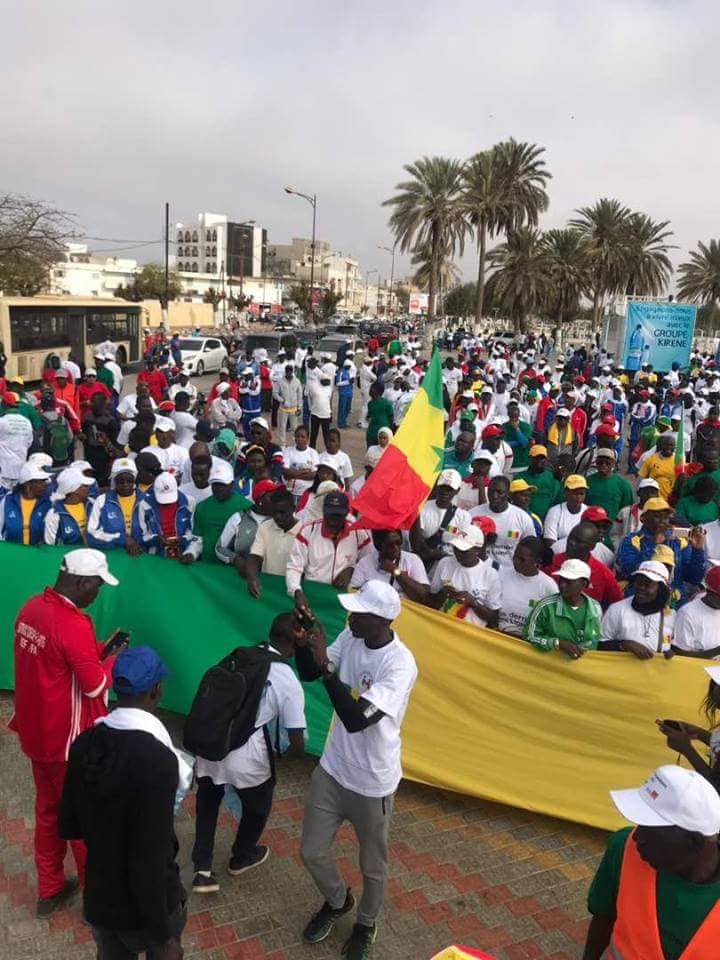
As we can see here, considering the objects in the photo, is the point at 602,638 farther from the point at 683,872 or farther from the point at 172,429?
the point at 172,429

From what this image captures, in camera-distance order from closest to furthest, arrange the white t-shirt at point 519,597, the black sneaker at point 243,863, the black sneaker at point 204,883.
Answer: the black sneaker at point 204,883 < the black sneaker at point 243,863 < the white t-shirt at point 519,597

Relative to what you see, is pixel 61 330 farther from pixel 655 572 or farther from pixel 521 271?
pixel 521 271

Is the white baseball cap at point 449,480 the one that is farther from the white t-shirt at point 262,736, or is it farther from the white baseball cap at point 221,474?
the white t-shirt at point 262,736

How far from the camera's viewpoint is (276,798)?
4.62 meters

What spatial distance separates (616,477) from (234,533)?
4.30 meters

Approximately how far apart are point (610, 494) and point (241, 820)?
5153 mm

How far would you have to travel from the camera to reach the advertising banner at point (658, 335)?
25000 millimetres

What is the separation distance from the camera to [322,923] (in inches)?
140

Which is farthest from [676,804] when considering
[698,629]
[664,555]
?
[664,555]

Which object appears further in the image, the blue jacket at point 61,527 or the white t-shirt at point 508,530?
the white t-shirt at point 508,530

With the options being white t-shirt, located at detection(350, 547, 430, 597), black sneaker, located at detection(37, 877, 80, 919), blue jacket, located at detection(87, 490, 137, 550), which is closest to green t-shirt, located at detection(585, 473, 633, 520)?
white t-shirt, located at detection(350, 547, 430, 597)

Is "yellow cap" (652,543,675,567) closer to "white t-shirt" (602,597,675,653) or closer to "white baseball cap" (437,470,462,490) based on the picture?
"white t-shirt" (602,597,675,653)

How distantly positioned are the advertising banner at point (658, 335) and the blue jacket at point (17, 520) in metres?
23.0

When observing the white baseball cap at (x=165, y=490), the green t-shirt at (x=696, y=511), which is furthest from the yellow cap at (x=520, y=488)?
the white baseball cap at (x=165, y=490)
